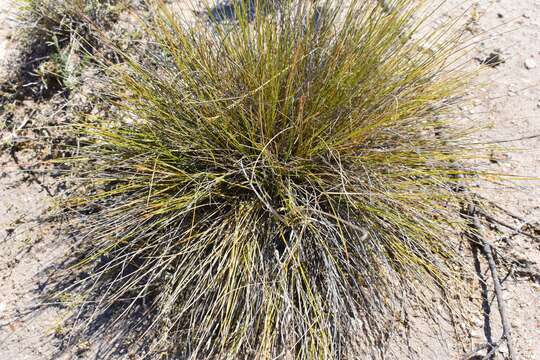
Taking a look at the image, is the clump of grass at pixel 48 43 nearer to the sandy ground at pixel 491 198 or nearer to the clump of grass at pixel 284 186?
the sandy ground at pixel 491 198

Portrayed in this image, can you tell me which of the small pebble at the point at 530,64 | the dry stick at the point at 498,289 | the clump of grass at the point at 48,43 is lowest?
the dry stick at the point at 498,289

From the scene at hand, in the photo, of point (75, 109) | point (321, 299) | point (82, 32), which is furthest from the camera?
point (82, 32)

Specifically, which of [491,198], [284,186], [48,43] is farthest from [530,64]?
[48,43]

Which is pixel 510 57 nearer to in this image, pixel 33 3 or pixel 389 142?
pixel 389 142

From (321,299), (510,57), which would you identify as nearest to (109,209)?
(321,299)

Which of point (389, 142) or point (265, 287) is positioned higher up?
point (389, 142)

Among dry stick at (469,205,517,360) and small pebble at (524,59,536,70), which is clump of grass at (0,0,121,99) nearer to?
dry stick at (469,205,517,360)

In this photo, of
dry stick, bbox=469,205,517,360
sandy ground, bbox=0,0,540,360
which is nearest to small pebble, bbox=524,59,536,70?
sandy ground, bbox=0,0,540,360

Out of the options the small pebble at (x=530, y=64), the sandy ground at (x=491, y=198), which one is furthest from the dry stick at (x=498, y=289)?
the small pebble at (x=530, y=64)
